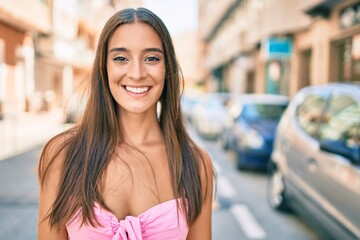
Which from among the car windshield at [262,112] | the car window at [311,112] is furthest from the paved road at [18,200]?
the car windshield at [262,112]

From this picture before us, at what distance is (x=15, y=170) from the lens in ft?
27.3

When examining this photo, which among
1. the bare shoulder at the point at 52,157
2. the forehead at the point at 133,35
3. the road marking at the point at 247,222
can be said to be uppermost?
Answer: the forehead at the point at 133,35

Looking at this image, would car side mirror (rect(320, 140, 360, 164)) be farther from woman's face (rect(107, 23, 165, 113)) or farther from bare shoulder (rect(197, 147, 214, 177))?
woman's face (rect(107, 23, 165, 113))

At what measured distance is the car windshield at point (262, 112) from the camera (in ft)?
32.0

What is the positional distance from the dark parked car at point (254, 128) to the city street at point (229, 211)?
0.36 metres

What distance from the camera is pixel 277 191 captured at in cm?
595

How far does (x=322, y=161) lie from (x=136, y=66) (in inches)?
116

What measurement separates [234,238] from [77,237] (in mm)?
3384

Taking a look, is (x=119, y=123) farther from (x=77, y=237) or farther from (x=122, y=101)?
(x=77, y=237)

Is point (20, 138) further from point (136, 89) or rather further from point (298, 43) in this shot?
point (136, 89)

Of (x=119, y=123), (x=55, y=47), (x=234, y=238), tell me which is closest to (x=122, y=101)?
(x=119, y=123)

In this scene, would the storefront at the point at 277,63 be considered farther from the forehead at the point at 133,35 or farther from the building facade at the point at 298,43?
the forehead at the point at 133,35

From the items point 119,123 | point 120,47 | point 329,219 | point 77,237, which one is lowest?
point 329,219

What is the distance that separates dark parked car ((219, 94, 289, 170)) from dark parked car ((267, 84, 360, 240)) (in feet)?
7.61
